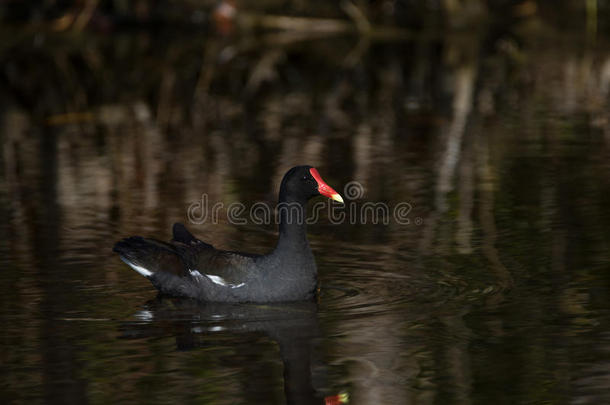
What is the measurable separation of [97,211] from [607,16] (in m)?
20.2

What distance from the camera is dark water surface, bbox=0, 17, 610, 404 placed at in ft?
27.0

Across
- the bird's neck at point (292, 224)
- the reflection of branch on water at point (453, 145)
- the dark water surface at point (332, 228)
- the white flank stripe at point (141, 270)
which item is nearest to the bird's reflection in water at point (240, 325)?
the dark water surface at point (332, 228)

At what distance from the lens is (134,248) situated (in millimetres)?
10445

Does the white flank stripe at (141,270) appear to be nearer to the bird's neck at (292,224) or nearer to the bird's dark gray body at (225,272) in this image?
the bird's dark gray body at (225,272)

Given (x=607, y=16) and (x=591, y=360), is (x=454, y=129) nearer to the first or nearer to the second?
(x=591, y=360)

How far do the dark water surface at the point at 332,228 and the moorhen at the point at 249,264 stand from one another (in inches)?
5.0

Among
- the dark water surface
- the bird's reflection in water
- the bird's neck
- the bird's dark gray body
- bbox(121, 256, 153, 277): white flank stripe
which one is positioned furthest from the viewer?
bbox(121, 256, 153, 277): white flank stripe

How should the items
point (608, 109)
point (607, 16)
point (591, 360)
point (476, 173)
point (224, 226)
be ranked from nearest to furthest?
point (591, 360), point (224, 226), point (476, 173), point (608, 109), point (607, 16)

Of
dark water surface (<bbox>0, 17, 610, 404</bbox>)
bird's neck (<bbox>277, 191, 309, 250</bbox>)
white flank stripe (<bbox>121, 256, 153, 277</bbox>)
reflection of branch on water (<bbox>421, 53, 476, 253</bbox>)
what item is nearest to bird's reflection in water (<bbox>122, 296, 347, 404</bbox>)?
dark water surface (<bbox>0, 17, 610, 404</bbox>)

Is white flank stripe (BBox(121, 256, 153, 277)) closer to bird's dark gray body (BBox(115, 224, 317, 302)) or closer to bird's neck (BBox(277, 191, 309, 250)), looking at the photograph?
bird's dark gray body (BBox(115, 224, 317, 302))

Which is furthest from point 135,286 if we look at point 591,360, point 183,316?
point 591,360

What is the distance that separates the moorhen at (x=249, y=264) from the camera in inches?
388

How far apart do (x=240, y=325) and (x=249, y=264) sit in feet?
2.19

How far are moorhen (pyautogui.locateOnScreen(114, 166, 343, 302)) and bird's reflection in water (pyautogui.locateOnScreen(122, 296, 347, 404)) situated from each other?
9cm
